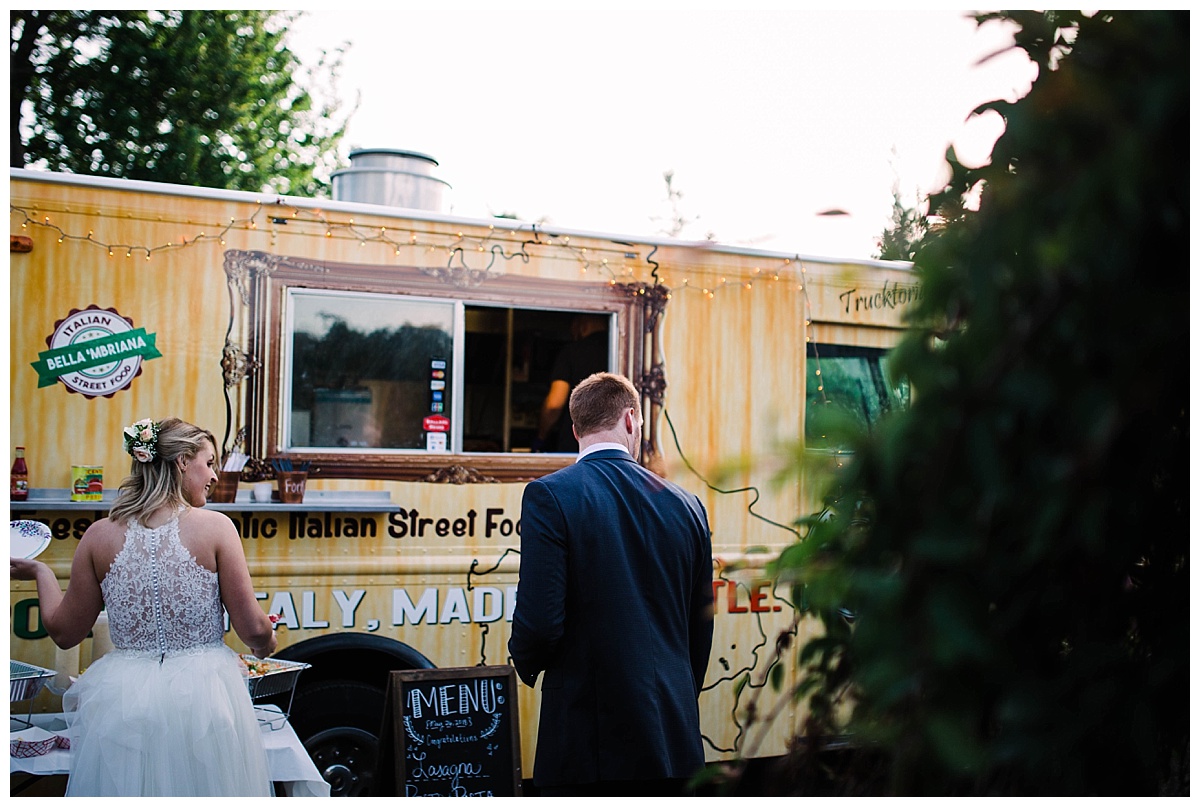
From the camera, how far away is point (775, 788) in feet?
4.43

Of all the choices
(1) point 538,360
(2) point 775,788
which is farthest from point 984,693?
(1) point 538,360

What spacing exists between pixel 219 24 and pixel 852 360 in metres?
12.0

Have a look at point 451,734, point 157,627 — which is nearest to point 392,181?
point 157,627

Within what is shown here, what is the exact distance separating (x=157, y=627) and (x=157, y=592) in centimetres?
14

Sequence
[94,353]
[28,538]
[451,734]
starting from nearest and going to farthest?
1. [28,538]
2. [94,353]
3. [451,734]

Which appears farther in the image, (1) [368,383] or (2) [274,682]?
(1) [368,383]

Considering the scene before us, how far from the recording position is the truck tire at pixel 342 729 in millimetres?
4598

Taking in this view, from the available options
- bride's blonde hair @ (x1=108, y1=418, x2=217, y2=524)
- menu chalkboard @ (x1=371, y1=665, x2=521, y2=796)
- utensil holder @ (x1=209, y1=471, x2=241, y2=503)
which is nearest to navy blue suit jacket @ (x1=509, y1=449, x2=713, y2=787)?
bride's blonde hair @ (x1=108, y1=418, x2=217, y2=524)

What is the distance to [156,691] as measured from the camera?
10.6ft

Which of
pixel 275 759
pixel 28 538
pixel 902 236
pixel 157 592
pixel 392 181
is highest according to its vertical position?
pixel 392 181

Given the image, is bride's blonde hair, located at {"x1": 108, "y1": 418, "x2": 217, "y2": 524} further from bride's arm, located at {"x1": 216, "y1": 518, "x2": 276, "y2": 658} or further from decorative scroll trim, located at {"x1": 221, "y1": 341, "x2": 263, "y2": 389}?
decorative scroll trim, located at {"x1": 221, "y1": 341, "x2": 263, "y2": 389}

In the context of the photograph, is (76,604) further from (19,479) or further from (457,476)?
(457,476)

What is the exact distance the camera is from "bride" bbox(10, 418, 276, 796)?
3.24 m

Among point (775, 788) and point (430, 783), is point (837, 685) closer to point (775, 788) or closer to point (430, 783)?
point (775, 788)
